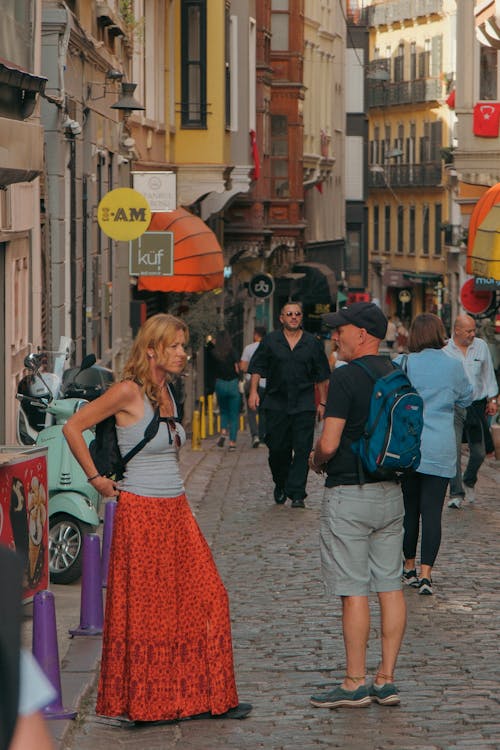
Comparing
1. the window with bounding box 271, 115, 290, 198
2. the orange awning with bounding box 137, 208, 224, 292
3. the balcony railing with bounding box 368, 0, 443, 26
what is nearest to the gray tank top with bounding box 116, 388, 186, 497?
the orange awning with bounding box 137, 208, 224, 292

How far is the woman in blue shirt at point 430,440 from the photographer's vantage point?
9891 mm

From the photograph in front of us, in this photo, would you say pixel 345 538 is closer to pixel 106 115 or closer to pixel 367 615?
pixel 367 615

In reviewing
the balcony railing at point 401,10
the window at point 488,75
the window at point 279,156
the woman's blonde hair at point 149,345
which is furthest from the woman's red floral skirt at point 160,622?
the balcony railing at point 401,10

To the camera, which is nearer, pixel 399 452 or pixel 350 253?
pixel 399 452

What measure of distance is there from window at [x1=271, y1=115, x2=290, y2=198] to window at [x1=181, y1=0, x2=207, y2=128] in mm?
18589

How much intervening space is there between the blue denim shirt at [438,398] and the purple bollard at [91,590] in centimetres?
231

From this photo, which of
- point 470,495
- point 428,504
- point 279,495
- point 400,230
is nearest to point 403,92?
point 400,230

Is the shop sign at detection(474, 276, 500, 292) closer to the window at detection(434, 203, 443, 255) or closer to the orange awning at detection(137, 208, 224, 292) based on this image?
the orange awning at detection(137, 208, 224, 292)

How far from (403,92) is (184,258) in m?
56.9

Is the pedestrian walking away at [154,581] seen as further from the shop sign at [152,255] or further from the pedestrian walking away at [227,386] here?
the pedestrian walking away at [227,386]

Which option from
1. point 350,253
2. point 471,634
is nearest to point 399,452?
point 471,634

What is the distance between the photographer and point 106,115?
21.9 meters

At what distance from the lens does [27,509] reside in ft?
28.1

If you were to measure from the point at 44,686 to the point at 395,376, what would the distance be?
5.06 metres
